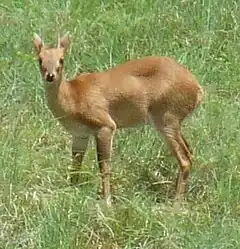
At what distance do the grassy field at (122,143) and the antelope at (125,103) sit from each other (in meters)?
0.16

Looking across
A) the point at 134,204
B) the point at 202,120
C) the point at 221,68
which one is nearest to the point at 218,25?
the point at 221,68

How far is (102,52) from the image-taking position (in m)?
8.23

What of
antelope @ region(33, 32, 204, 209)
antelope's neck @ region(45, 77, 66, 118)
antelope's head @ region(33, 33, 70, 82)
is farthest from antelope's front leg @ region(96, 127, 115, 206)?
antelope's head @ region(33, 33, 70, 82)

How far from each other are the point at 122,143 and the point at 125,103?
0.33 metres

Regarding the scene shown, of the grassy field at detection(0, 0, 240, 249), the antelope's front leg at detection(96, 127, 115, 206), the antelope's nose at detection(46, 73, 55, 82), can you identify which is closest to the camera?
the grassy field at detection(0, 0, 240, 249)

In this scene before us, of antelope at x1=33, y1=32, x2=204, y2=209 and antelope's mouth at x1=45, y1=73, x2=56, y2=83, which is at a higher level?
antelope's mouth at x1=45, y1=73, x2=56, y2=83

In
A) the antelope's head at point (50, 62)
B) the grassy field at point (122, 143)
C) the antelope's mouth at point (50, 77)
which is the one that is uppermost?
the antelope's head at point (50, 62)

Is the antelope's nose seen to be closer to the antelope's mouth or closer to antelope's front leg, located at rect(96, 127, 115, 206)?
the antelope's mouth

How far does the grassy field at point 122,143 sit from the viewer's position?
19.4 ft

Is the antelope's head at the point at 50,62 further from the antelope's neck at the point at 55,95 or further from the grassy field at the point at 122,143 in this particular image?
the grassy field at the point at 122,143

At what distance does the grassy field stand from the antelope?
0.52 feet

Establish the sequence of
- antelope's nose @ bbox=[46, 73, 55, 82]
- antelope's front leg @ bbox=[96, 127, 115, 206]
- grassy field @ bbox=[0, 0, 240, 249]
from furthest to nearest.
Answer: antelope's front leg @ bbox=[96, 127, 115, 206] → antelope's nose @ bbox=[46, 73, 55, 82] → grassy field @ bbox=[0, 0, 240, 249]

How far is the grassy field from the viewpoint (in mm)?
5918

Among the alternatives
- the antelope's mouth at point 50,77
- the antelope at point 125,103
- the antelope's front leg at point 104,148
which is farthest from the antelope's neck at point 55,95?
the antelope's front leg at point 104,148
